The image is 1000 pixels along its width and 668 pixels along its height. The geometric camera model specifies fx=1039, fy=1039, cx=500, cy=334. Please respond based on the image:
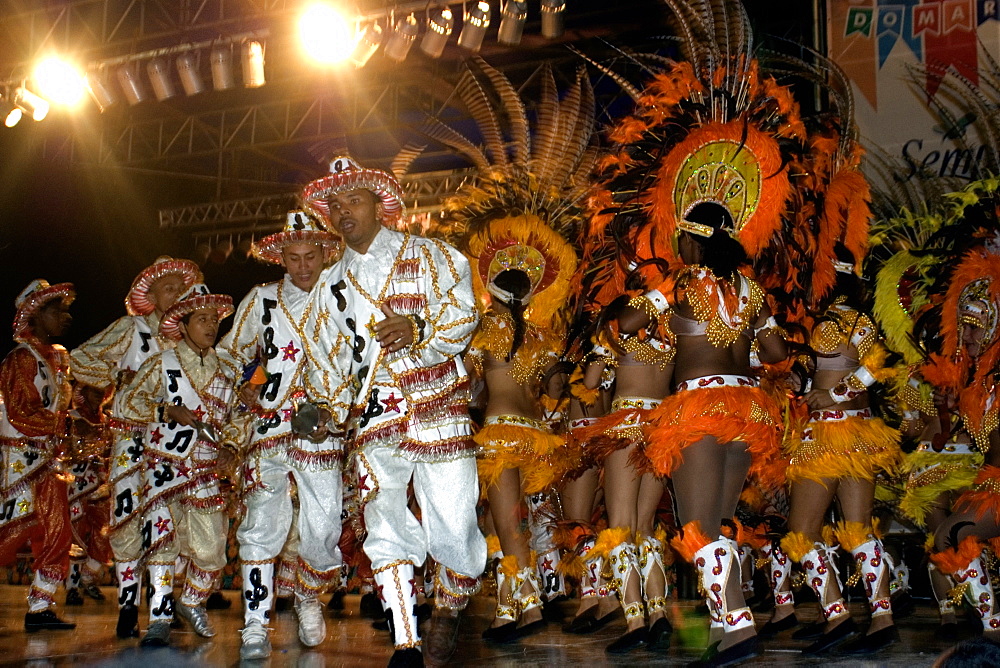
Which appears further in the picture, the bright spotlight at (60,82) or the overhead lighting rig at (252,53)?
the bright spotlight at (60,82)

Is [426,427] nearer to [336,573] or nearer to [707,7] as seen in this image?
[336,573]

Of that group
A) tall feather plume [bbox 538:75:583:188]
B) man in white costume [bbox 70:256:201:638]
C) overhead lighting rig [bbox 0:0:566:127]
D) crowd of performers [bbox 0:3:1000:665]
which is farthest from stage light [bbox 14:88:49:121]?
tall feather plume [bbox 538:75:583:188]

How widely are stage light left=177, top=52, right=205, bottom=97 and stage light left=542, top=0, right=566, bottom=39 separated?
11.5 ft

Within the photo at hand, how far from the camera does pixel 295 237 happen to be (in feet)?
18.9

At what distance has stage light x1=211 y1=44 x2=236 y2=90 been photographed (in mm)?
9992

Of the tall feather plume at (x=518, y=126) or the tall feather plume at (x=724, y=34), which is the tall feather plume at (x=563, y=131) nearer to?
the tall feather plume at (x=518, y=126)

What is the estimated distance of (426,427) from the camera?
4367mm

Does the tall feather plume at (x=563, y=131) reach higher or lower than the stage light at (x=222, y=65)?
lower

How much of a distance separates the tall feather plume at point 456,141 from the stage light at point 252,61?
3182 millimetres

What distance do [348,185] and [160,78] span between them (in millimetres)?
6555

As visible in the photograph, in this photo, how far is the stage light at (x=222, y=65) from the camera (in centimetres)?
999

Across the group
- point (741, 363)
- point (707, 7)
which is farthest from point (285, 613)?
point (707, 7)

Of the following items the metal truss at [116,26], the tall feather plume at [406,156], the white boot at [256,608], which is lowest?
the white boot at [256,608]

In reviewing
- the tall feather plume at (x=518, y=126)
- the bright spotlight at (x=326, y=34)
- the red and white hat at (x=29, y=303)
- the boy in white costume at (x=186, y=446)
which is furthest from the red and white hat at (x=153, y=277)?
the bright spotlight at (x=326, y=34)
